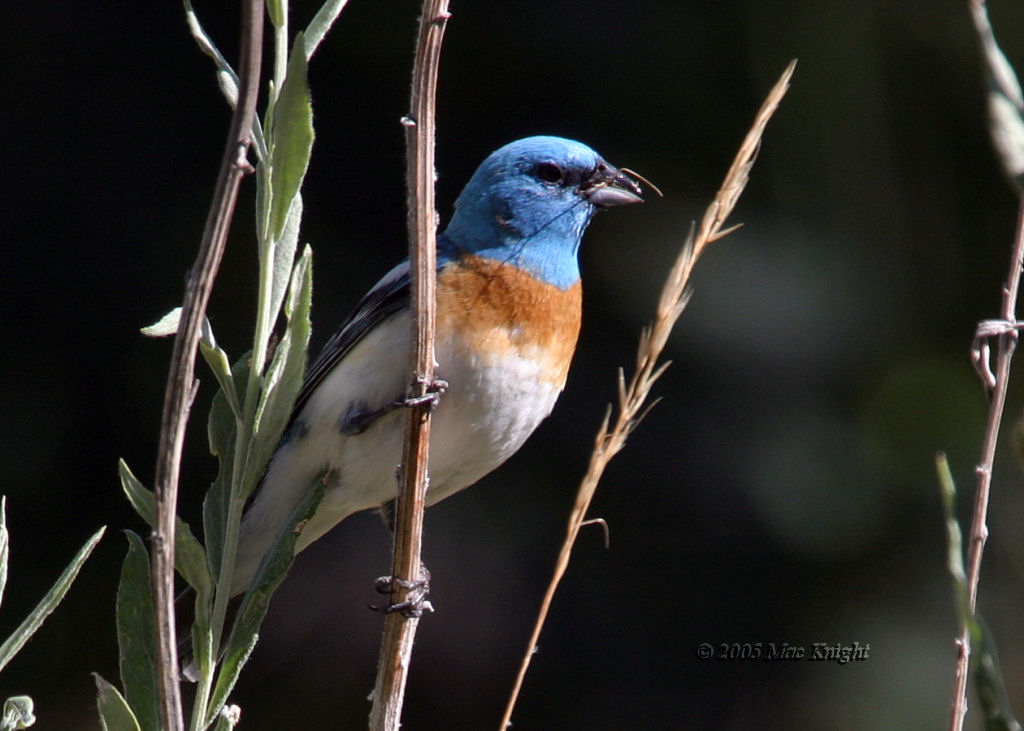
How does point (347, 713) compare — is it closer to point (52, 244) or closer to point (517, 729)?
point (517, 729)

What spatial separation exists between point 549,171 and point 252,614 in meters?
1.65

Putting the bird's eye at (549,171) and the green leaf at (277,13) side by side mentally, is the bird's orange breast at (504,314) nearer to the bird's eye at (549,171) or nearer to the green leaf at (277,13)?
the bird's eye at (549,171)

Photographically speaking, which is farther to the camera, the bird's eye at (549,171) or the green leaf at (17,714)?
the bird's eye at (549,171)

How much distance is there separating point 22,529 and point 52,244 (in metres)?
0.95

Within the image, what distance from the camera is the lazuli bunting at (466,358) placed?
222 centimetres

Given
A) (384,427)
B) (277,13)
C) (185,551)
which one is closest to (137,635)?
(185,551)

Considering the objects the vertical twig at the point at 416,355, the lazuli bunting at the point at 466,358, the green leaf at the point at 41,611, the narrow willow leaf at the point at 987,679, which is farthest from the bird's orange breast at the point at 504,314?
the narrow willow leaf at the point at 987,679

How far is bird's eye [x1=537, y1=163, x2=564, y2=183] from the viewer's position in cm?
258

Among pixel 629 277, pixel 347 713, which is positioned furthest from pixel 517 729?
pixel 629 277

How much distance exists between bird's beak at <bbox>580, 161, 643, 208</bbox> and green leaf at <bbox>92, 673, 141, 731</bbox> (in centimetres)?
179

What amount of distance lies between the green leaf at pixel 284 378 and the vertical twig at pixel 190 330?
0.74ft

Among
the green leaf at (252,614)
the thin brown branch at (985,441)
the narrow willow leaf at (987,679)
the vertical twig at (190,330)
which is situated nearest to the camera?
the narrow willow leaf at (987,679)

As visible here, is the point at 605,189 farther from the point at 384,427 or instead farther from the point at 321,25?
the point at 321,25

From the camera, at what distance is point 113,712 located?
0.96 metres
